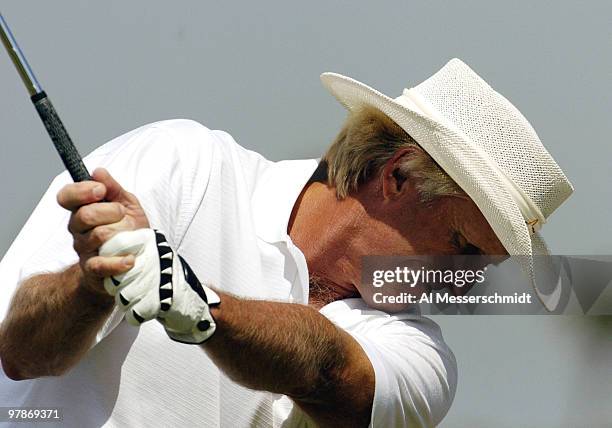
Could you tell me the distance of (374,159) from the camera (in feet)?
7.72

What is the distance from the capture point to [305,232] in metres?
2.28

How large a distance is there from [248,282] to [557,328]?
830 millimetres

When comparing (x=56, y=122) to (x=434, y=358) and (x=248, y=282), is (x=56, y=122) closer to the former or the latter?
(x=248, y=282)

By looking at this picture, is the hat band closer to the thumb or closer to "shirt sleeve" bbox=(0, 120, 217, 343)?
"shirt sleeve" bbox=(0, 120, 217, 343)

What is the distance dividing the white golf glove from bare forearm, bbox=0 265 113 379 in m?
0.15

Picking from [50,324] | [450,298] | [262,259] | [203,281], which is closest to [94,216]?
[50,324]

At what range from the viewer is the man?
161 centimetres

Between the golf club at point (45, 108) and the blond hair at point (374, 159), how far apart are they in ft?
2.77

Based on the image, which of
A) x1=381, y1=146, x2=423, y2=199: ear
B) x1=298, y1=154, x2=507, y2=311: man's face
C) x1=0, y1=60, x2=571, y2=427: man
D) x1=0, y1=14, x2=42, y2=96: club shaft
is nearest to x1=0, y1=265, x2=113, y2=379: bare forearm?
x1=0, y1=60, x2=571, y2=427: man

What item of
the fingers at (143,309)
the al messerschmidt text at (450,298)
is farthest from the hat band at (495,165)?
the fingers at (143,309)

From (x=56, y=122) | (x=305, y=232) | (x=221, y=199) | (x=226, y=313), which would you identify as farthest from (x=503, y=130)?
(x=56, y=122)

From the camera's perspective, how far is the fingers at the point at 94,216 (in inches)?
59.9

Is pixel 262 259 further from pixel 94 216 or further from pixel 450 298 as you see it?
pixel 94 216

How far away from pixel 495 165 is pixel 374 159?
21 cm
